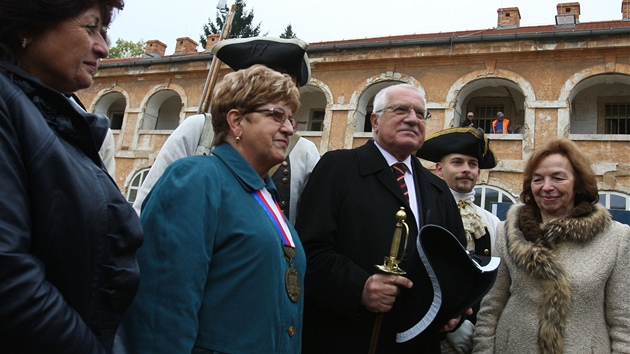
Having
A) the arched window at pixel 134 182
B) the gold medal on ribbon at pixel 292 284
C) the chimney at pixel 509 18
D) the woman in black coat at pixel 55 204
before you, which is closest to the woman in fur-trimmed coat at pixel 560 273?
the gold medal on ribbon at pixel 292 284

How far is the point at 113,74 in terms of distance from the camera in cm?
1934

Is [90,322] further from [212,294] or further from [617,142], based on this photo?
[617,142]

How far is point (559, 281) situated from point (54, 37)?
2578 millimetres

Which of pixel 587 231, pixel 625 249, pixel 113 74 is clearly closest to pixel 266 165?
pixel 587 231

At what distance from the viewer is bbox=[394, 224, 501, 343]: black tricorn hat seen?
7.48ft

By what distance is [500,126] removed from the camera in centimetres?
1475

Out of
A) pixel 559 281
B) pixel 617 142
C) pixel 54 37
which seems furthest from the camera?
pixel 617 142

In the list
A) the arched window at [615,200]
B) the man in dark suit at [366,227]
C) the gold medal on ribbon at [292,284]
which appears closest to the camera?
the gold medal on ribbon at [292,284]

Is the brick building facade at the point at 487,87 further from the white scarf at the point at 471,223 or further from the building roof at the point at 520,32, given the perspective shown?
the white scarf at the point at 471,223

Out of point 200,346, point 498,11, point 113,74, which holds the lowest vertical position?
point 200,346

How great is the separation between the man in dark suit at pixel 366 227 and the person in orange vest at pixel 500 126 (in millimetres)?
12529

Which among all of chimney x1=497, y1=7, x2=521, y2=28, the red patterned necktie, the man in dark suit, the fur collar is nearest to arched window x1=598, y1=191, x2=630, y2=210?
chimney x1=497, y1=7, x2=521, y2=28

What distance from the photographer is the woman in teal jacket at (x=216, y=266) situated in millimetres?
1604

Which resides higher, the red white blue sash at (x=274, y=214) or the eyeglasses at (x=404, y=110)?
the eyeglasses at (x=404, y=110)
